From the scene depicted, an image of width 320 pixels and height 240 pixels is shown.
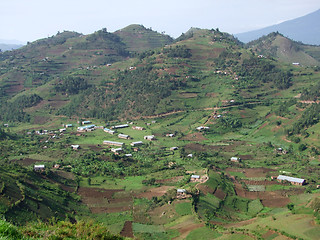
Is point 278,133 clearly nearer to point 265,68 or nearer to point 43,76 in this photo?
point 265,68

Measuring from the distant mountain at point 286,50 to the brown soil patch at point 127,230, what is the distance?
451 feet

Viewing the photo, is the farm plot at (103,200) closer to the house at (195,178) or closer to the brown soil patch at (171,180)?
the brown soil patch at (171,180)

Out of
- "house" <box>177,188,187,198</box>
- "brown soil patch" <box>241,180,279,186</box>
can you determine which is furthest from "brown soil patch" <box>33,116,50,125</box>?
"brown soil patch" <box>241,180,279,186</box>

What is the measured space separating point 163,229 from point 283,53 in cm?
14965

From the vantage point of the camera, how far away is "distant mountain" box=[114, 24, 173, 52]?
172212mm

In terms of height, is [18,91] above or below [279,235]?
above

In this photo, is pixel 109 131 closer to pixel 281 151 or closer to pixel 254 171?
pixel 254 171

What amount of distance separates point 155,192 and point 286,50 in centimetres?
14429

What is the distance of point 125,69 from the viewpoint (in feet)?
357

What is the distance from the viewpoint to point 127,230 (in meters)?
35.1

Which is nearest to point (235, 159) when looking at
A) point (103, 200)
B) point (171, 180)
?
point (171, 180)

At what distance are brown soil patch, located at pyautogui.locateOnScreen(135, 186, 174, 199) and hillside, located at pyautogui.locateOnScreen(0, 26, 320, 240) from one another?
0.15 metres

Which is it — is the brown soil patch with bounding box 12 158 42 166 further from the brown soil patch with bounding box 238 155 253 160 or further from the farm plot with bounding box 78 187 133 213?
the brown soil patch with bounding box 238 155 253 160

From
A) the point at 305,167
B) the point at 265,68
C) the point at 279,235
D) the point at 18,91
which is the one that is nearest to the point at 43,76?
the point at 18,91
